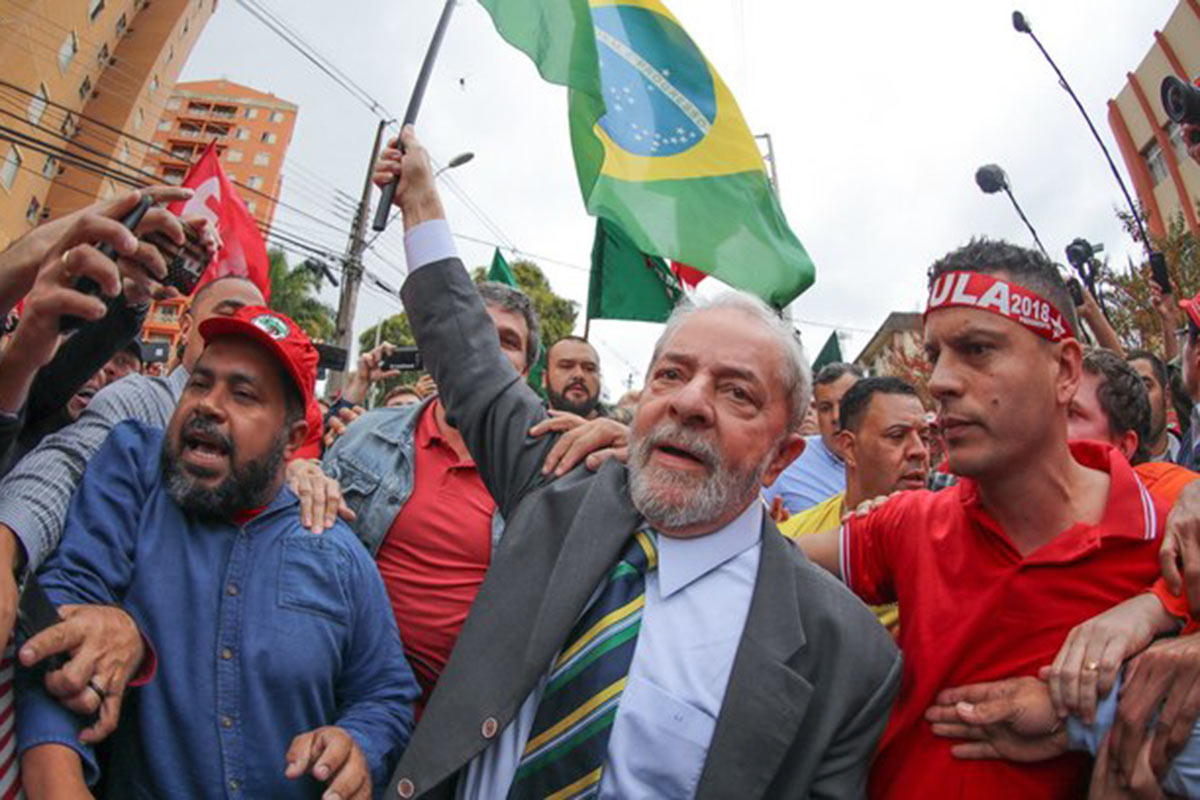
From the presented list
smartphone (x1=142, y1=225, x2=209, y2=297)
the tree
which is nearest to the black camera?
smartphone (x1=142, y1=225, x2=209, y2=297)

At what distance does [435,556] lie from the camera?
2.57 m

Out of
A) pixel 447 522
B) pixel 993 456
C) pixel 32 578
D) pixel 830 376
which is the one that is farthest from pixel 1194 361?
pixel 830 376

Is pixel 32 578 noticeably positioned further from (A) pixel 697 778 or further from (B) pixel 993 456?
(B) pixel 993 456

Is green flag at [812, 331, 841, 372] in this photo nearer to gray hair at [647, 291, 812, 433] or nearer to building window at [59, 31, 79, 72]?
gray hair at [647, 291, 812, 433]

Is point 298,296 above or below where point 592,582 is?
above

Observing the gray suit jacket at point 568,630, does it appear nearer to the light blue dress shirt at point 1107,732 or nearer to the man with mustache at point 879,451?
the light blue dress shirt at point 1107,732

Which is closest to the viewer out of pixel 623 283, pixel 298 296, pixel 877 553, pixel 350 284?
pixel 877 553

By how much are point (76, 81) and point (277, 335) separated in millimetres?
28908

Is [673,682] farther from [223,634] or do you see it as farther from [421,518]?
[421,518]

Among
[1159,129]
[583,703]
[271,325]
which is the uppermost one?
[1159,129]

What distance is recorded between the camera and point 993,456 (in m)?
1.85

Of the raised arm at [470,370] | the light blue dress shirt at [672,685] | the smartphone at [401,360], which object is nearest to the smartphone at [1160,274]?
the light blue dress shirt at [672,685]

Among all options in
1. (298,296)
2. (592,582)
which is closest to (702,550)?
(592,582)

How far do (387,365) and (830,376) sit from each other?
330 centimetres
